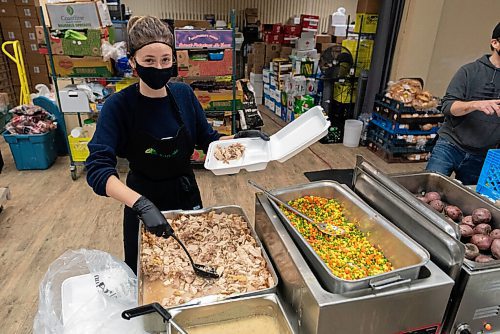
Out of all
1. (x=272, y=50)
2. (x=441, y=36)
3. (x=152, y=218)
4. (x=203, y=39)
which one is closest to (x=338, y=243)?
(x=152, y=218)

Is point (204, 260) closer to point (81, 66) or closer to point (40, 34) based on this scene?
point (81, 66)

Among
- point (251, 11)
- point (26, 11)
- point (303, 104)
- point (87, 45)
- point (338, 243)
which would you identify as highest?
point (251, 11)

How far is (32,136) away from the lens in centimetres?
395

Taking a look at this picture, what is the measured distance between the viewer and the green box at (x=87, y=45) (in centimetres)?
349

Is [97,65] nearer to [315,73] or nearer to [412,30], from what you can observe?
[315,73]

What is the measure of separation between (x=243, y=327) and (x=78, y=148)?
135 inches

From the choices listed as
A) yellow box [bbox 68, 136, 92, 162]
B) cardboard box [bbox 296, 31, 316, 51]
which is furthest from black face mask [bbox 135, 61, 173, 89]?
cardboard box [bbox 296, 31, 316, 51]

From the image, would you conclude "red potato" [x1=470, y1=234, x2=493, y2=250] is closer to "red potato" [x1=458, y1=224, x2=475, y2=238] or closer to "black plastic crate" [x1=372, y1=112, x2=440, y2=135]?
"red potato" [x1=458, y1=224, x2=475, y2=238]

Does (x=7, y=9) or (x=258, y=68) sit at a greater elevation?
(x=7, y=9)

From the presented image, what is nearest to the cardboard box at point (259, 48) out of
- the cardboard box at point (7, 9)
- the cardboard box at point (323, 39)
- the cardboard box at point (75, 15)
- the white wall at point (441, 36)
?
the cardboard box at point (323, 39)

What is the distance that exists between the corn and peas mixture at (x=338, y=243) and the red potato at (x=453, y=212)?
1.36 ft

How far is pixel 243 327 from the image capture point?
3.59 ft

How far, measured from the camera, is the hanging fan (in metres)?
4.99

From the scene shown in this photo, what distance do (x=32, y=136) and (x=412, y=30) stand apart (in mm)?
4759
